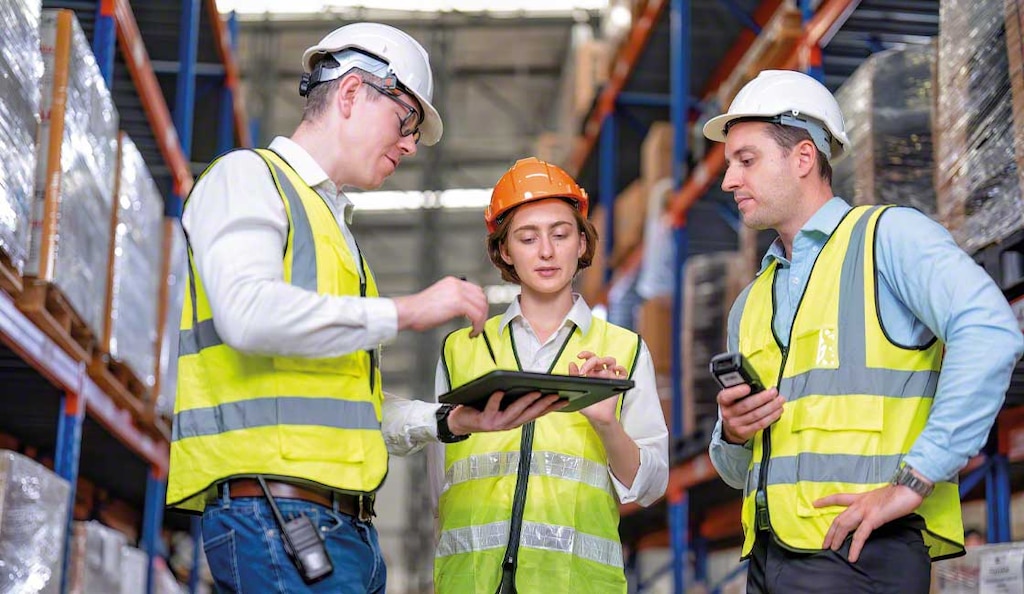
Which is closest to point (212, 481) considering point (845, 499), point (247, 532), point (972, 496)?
point (247, 532)

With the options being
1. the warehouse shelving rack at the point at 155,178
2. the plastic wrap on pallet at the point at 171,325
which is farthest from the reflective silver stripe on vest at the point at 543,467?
the plastic wrap on pallet at the point at 171,325

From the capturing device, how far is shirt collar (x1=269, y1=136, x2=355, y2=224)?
9.02 ft

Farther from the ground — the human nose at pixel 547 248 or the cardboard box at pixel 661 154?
the cardboard box at pixel 661 154

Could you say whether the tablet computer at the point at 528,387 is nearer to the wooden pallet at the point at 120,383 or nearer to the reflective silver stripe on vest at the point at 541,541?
the reflective silver stripe on vest at the point at 541,541

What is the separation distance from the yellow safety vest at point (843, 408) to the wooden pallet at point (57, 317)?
9.67 feet

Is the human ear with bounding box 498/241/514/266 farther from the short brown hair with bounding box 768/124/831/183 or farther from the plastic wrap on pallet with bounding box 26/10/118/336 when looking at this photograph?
the plastic wrap on pallet with bounding box 26/10/118/336

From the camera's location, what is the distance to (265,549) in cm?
245

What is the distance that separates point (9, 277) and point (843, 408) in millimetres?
2913

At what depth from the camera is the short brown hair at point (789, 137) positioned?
10.2ft

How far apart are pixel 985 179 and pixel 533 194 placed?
1.79 m

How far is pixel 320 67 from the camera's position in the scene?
2.89m

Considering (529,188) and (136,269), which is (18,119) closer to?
(529,188)

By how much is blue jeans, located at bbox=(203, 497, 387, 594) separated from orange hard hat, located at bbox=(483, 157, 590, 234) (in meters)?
1.21

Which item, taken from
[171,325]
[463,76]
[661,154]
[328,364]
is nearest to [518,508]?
[328,364]
